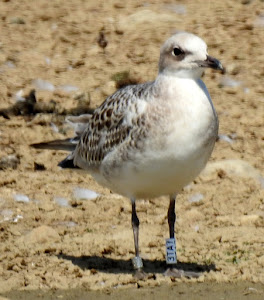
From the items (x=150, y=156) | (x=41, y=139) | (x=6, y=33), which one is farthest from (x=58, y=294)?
(x=6, y=33)

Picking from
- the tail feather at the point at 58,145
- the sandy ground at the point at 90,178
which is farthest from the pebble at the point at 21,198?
the tail feather at the point at 58,145

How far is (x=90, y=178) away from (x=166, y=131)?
280 centimetres

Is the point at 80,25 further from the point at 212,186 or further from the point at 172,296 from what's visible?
the point at 172,296

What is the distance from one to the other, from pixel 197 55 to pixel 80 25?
5936 millimetres

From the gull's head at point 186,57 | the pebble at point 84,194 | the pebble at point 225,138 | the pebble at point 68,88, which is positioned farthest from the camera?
the pebble at point 68,88

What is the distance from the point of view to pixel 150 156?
24.3 ft

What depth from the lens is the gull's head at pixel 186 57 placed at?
24.5 feet

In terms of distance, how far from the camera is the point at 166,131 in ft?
24.1

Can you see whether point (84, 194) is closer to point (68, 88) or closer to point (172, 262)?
point (172, 262)

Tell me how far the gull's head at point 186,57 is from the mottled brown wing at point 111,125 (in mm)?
300

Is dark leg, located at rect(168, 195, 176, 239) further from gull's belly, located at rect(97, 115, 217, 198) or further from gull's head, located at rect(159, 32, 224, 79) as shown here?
gull's head, located at rect(159, 32, 224, 79)

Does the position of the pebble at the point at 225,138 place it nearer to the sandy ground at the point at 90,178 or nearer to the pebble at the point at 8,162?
the sandy ground at the point at 90,178

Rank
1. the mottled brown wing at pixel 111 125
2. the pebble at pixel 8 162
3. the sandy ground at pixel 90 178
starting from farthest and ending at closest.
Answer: the pebble at pixel 8 162, the sandy ground at pixel 90 178, the mottled brown wing at pixel 111 125

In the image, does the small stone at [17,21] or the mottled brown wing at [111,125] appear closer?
the mottled brown wing at [111,125]
